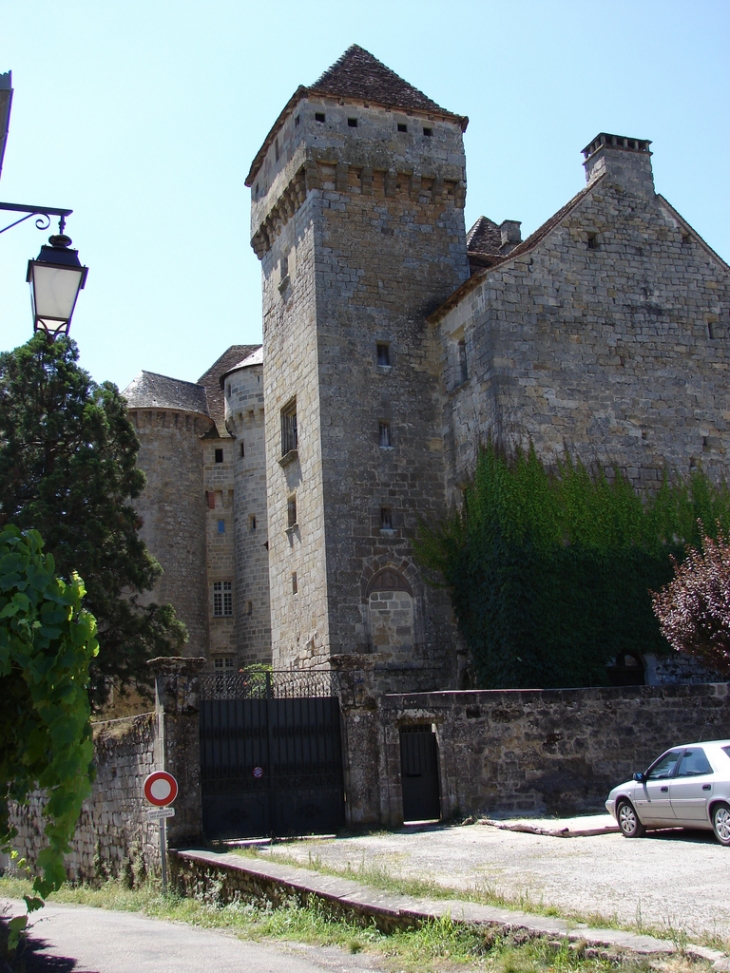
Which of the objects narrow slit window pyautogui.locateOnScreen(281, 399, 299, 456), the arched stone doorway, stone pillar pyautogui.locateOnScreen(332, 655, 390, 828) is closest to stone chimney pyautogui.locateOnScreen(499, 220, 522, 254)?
narrow slit window pyautogui.locateOnScreen(281, 399, 299, 456)

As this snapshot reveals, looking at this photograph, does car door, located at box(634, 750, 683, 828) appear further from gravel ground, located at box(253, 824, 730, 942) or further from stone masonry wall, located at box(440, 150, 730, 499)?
stone masonry wall, located at box(440, 150, 730, 499)

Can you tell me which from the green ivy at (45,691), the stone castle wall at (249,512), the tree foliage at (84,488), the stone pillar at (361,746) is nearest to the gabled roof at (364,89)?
the tree foliage at (84,488)

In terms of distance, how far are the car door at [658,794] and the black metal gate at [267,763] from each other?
14.1 ft

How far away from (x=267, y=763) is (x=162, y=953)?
19.8 ft

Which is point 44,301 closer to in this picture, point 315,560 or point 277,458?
point 315,560

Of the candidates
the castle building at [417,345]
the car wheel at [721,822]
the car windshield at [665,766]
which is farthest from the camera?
the castle building at [417,345]

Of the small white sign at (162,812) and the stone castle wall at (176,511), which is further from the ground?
the stone castle wall at (176,511)

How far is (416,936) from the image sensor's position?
7449 mm

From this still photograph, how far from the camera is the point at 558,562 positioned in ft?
68.6

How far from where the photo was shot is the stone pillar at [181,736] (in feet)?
44.6

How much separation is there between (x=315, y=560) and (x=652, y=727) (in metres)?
8.94

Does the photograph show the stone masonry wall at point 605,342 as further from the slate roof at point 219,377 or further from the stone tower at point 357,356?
the slate roof at point 219,377

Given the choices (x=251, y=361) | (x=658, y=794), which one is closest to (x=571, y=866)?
(x=658, y=794)

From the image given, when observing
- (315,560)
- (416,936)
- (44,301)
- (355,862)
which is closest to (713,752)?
(355,862)
